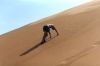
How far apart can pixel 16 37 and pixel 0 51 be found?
118 inches

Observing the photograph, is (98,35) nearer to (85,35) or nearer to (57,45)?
(85,35)

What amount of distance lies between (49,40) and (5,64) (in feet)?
7.88

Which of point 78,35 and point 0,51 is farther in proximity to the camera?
point 0,51

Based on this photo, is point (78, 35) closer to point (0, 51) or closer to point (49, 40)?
point (49, 40)

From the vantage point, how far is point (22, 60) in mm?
11992

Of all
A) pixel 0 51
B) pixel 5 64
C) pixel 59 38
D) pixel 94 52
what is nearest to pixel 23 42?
pixel 0 51

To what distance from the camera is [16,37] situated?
17.9 meters

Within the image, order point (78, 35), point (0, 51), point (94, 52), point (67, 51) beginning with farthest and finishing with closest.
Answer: point (0, 51) → point (78, 35) → point (67, 51) → point (94, 52)

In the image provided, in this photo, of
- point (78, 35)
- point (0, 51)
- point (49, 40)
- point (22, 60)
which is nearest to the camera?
point (22, 60)

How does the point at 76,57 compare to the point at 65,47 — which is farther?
the point at 65,47

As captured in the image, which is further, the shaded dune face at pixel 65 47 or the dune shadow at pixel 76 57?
the shaded dune face at pixel 65 47

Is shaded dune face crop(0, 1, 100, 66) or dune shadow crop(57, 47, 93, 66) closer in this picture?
dune shadow crop(57, 47, 93, 66)

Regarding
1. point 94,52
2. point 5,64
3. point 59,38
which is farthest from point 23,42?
point 94,52

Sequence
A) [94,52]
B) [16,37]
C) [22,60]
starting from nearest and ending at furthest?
[94,52], [22,60], [16,37]
